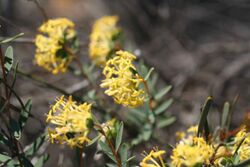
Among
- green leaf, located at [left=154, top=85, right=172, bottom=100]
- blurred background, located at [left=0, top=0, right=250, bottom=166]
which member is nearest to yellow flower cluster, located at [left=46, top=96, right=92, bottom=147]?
green leaf, located at [left=154, top=85, right=172, bottom=100]

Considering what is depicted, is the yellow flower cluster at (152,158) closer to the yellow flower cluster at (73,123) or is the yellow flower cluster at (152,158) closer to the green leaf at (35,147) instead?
the yellow flower cluster at (73,123)

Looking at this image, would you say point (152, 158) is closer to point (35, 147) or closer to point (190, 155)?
point (190, 155)

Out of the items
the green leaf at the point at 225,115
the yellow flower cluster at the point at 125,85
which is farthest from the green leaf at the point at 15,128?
the green leaf at the point at 225,115

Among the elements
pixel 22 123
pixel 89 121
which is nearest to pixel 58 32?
pixel 22 123

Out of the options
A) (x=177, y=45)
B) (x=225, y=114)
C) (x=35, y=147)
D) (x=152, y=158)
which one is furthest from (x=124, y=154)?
(x=177, y=45)

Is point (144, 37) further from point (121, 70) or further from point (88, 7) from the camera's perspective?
point (121, 70)

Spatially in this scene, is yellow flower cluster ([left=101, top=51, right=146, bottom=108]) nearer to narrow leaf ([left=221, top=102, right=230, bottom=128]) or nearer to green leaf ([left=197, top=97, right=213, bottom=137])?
green leaf ([left=197, top=97, right=213, bottom=137])
